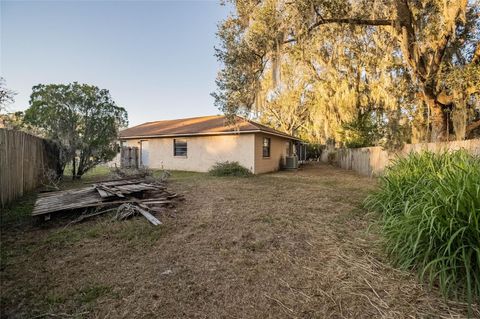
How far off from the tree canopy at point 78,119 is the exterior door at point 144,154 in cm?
667

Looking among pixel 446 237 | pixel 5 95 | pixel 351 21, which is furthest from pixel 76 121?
pixel 446 237

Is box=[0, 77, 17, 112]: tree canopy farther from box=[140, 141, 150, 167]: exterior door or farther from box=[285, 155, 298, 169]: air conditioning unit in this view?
box=[285, 155, 298, 169]: air conditioning unit

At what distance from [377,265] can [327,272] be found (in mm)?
622

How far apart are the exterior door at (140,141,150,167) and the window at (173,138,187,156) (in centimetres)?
251

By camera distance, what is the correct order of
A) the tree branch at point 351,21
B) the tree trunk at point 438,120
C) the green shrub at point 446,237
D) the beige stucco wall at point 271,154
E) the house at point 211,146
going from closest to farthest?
the green shrub at point 446,237 < the tree branch at point 351,21 < the tree trunk at point 438,120 < the house at point 211,146 < the beige stucco wall at point 271,154

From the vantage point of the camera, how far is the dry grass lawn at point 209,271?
234 cm

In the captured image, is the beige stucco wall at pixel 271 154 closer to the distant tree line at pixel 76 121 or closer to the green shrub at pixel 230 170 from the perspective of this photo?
the green shrub at pixel 230 170

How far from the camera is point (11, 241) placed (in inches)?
155

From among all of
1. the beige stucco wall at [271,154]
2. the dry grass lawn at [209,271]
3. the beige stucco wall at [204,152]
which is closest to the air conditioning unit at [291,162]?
the beige stucco wall at [271,154]

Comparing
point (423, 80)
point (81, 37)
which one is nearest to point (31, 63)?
point (81, 37)

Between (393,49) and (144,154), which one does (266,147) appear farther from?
(144,154)

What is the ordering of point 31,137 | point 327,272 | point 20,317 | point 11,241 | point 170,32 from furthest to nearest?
1. point 170,32
2. point 31,137
3. point 11,241
4. point 327,272
5. point 20,317

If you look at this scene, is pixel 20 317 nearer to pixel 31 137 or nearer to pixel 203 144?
pixel 31 137

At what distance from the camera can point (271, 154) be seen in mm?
16016
